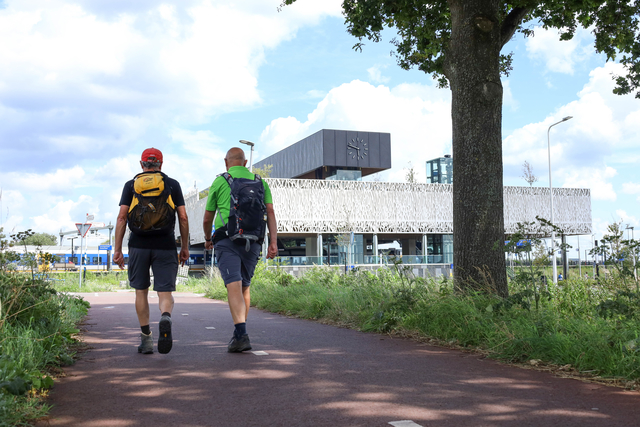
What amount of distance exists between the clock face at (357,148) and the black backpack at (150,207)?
176ft

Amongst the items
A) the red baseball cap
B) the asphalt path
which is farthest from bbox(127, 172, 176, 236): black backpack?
the asphalt path

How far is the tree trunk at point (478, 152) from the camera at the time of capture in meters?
7.24

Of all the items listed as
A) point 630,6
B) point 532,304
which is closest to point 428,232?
point 630,6

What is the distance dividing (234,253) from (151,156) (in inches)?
48.9

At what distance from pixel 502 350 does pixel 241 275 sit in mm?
2613

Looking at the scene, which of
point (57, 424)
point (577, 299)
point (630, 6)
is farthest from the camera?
point (630, 6)

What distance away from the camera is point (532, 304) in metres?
6.42

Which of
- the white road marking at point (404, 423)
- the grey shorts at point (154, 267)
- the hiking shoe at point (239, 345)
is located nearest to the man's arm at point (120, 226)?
the grey shorts at point (154, 267)

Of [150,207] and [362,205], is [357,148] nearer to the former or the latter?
[362,205]

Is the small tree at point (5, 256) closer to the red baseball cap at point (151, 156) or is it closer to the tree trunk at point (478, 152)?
the red baseball cap at point (151, 156)

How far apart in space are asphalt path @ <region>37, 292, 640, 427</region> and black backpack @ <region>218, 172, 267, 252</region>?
1.15m

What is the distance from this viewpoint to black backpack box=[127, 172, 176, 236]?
5359 millimetres

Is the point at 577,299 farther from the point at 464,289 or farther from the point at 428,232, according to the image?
the point at 428,232

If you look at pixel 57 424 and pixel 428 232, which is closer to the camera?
pixel 57 424
